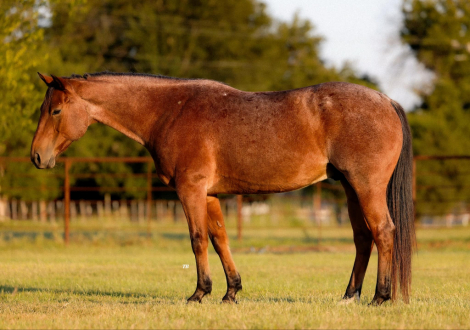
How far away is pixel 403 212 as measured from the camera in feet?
20.8

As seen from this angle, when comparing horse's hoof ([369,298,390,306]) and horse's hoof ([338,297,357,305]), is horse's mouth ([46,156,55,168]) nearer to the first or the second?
horse's hoof ([338,297,357,305])

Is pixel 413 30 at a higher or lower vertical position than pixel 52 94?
higher

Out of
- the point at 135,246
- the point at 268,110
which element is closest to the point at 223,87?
the point at 268,110

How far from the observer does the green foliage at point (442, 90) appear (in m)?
34.2

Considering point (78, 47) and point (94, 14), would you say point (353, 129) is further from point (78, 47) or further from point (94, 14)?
point (94, 14)

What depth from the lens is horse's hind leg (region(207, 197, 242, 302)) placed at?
6531 mm

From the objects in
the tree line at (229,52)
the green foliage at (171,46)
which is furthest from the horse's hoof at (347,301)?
the green foliage at (171,46)

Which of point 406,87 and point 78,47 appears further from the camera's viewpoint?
point 406,87

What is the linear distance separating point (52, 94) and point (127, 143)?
88.9 ft

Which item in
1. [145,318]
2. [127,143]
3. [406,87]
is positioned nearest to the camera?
[145,318]

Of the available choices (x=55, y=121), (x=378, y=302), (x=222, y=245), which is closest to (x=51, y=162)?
(x=55, y=121)

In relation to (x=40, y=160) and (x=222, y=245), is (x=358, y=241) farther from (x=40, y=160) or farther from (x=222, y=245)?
(x=40, y=160)

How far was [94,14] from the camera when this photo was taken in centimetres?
3950

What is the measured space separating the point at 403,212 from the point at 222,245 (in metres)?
1.86
